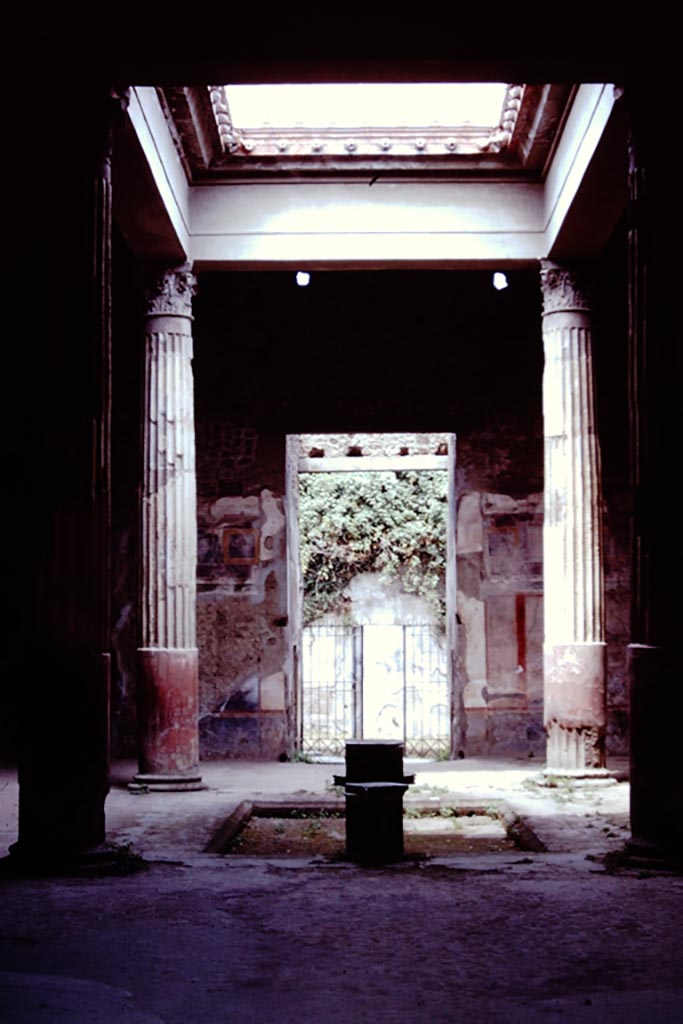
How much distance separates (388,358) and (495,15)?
6884 millimetres

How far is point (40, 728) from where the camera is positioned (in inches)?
214

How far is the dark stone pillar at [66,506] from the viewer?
545cm

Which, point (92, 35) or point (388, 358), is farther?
point (388, 358)

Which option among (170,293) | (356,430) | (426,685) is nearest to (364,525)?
(426,685)

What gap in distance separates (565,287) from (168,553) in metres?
3.97

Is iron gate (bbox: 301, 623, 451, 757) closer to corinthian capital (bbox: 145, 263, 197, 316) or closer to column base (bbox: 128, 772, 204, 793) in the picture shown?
column base (bbox: 128, 772, 204, 793)

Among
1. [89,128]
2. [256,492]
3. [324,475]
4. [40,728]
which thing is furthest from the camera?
[324,475]

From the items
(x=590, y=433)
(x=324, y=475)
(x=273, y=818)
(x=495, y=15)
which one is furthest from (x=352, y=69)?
(x=324, y=475)

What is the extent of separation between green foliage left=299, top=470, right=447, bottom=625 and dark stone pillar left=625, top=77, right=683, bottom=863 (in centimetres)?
1281

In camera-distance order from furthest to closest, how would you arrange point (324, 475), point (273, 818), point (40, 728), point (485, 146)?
point (324, 475)
point (485, 146)
point (273, 818)
point (40, 728)

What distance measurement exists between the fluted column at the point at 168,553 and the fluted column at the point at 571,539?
2.92 m

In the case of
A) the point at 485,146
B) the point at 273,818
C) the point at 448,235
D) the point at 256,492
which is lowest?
the point at 273,818

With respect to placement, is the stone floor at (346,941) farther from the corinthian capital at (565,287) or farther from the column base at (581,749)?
the corinthian capital at (565,287)

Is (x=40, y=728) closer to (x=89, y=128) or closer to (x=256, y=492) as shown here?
(x=89, y=128)
